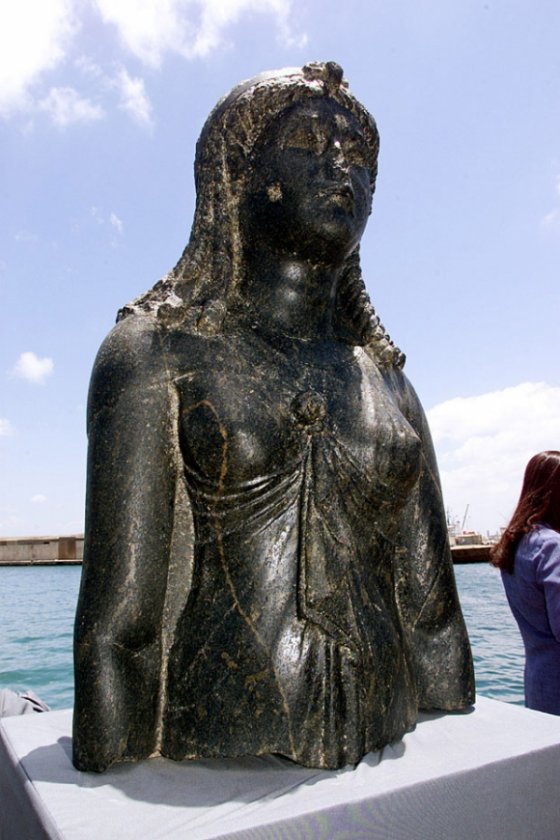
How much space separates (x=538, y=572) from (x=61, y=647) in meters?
8.07

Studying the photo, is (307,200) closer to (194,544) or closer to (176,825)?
(194,544)

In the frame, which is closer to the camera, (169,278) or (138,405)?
(138,405)

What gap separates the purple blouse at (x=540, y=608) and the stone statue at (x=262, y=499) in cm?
67

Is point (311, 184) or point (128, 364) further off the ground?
point (311, 184)

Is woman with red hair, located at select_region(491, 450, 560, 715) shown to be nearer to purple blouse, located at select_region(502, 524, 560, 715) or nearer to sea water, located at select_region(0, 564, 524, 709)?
purple blouse, located at select_region(502, 524, 560, 715)

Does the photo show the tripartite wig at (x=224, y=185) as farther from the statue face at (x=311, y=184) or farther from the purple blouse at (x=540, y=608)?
the purple blouse at (x=540, y=608)

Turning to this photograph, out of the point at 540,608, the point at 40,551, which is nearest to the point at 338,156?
the point at 540,608

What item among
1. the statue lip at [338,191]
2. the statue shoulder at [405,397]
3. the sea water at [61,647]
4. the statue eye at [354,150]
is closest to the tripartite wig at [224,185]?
the statue eye at [354,150]

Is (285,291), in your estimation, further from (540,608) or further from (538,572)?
(540,608)

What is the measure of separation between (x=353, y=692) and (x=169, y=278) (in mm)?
1372

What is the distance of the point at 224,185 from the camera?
2.48 metres

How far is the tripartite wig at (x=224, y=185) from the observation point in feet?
7.83

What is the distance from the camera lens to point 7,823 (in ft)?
7.34

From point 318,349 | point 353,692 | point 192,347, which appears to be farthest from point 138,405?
point 353,692
